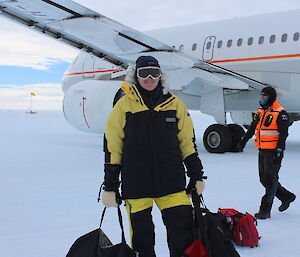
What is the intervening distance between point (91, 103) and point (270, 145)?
6500 millimetres

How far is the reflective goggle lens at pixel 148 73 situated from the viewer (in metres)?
2.54

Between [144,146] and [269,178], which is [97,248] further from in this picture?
[269,178]

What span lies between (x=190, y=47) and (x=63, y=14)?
4.49 metres

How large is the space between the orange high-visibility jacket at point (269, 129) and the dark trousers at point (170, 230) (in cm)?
190

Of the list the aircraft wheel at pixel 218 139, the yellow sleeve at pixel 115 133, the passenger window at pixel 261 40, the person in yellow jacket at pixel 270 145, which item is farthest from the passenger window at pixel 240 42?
the yellow sleeve at pixel 115 133

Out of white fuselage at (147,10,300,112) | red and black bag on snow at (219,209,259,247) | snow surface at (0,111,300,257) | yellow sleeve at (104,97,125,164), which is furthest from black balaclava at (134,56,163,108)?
white fuselage at (147,10,300,112)

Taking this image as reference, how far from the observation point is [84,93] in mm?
10070

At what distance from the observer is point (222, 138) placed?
31.6 ft

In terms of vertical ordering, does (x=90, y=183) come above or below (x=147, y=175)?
below

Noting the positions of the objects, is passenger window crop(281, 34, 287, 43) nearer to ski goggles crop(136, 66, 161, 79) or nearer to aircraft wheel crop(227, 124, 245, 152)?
aircraft wheel crop(227, 124, 245, 152)

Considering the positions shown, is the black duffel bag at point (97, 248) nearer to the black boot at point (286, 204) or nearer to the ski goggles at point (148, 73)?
the ski goggles at point (148, 73)

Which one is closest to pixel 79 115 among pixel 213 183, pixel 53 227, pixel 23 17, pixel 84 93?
pixel 84 93

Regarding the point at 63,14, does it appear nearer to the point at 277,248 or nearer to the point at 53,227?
the point at 53,227

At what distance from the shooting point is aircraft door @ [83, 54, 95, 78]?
40.9ft
